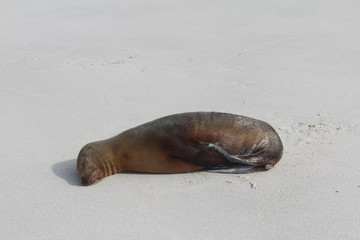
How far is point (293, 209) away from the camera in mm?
3301

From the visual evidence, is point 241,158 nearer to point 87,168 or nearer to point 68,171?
point 87,168

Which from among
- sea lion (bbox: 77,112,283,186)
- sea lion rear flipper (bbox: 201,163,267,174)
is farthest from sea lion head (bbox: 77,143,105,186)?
sea lion rear flipper (bbox: 201,163,267,174)

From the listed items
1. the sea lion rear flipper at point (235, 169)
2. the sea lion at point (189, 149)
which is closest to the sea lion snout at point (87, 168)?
the sea lion at point (189, 149)

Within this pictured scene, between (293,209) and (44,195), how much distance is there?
1.50 m

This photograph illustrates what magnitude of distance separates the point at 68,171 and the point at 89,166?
224 mm

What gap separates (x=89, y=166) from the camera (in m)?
3.75

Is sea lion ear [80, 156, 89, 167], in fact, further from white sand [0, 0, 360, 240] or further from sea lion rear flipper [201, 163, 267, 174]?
sea lion rear flipper [201, 163, 267, 174]

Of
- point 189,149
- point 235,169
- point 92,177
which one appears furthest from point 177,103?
point 92,177

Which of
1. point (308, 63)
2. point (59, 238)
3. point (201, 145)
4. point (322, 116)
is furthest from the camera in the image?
point (308, 63)

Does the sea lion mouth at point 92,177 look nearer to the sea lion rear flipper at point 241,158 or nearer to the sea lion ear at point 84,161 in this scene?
the sea lion ear at point 84,161

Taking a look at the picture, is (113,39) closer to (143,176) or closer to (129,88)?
(129,88)

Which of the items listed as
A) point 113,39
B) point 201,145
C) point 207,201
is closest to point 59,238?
point 207,201

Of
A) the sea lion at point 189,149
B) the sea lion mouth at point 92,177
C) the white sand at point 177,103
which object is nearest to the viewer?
the white sand at point 177,103

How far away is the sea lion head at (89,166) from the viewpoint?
12.1 feet
